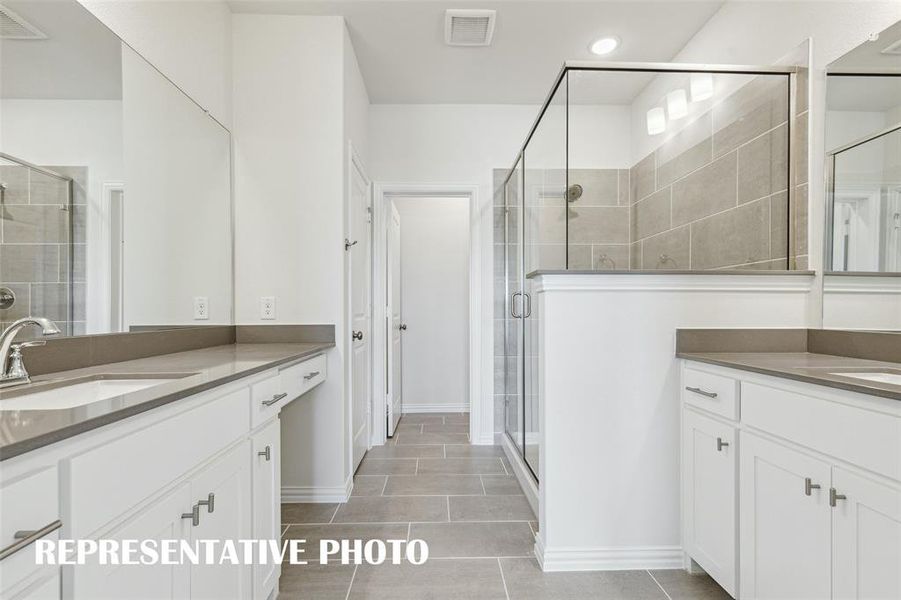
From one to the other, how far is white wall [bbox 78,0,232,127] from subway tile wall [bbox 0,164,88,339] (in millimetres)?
702

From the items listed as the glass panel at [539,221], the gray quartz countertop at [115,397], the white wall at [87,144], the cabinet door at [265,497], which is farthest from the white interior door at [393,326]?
the white wall at [87,144]

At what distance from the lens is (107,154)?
1.43 m

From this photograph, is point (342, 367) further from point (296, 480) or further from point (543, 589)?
point (543, 589)

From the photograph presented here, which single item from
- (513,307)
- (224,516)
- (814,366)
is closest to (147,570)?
(224,516)

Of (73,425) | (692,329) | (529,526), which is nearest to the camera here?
(73,425)

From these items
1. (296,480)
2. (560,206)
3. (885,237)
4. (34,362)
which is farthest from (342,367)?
(885,237)

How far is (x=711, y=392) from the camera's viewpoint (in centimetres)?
151

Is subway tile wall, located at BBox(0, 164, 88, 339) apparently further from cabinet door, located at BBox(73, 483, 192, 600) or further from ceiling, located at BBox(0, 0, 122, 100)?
cabinet door, located at BBox(73, 483, 192, 600)

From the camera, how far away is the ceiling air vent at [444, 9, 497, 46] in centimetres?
234

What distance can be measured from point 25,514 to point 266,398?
2.80ft

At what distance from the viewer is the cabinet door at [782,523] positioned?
3.58 feet

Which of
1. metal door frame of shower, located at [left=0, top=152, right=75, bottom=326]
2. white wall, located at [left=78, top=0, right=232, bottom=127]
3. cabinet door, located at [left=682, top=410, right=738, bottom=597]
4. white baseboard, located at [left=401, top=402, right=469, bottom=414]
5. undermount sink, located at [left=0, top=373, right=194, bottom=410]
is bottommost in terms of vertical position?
white baseboard, located at [left=401, top=402, right=469, bottom=414]

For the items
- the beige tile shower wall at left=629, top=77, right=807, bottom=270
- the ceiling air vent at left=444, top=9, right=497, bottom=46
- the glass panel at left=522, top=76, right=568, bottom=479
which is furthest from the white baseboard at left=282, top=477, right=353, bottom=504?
the ceiling air vent at left=444, top=9, right=497, bottom=46

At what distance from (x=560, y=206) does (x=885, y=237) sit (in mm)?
1254
